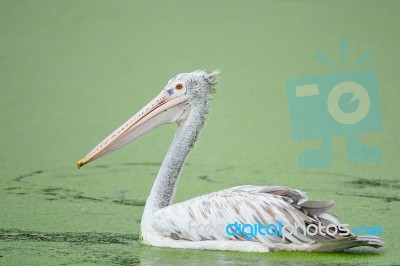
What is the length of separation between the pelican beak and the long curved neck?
64 mm

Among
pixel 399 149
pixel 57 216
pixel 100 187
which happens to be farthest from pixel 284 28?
pixel 57 216

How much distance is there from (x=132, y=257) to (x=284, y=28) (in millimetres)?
5740

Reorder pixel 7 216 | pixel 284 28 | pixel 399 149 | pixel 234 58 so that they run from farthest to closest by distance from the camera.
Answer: pixel 284 28 < pixel 234 58 < pixel 399 149 < pixel 7 216

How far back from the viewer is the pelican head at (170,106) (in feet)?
16.2

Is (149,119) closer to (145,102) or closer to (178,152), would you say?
(178,152)

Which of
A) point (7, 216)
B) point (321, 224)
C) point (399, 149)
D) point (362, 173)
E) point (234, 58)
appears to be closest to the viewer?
point (321, 224)

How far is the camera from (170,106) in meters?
5.00

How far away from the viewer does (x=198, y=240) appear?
4.52 m

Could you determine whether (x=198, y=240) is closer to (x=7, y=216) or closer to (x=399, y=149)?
(x=7, y=216)

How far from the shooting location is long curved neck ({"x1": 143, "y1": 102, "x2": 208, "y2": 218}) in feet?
16.0

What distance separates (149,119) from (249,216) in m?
0.93

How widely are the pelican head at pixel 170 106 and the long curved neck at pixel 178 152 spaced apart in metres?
0.05

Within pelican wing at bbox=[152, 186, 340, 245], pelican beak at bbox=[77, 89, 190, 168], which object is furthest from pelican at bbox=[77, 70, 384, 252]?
pelican beak at bbox=[77, 89, 190, 168]

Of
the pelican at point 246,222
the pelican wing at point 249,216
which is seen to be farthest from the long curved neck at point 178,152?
the pelican wing at point 249,216
